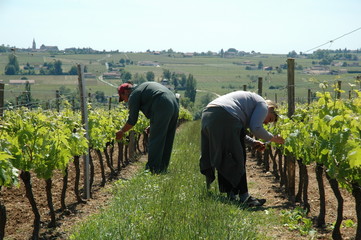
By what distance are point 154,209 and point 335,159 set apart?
6.39 ft

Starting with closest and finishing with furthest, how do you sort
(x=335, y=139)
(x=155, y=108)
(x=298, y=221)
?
(x=335, y=139)
(x=298, y=221)
(x=155, y=108)

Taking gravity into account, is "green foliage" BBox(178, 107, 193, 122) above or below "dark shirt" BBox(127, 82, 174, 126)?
below

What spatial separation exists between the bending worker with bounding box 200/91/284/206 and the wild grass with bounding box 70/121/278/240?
32cm

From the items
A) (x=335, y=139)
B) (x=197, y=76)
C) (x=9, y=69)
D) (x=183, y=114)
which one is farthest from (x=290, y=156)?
(x=197, y=76)

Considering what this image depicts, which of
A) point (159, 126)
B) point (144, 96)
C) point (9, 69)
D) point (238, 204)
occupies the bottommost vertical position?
point (238, 204)

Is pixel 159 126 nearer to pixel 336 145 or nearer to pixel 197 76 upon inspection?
pixel 336 145

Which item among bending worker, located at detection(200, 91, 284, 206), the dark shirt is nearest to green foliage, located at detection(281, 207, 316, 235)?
bending worker, located at detection(200, 91, 284, 206)

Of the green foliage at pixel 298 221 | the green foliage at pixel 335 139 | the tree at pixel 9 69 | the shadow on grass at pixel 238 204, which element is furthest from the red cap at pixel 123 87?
the tree at pixel 9 69

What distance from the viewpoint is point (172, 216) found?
4770mm

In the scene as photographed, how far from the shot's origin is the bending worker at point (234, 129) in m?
5.76

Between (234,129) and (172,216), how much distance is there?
149 centimetres

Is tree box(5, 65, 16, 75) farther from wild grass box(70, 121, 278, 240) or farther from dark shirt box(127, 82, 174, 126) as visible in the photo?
wild grass box(70, 121, 278, 240)

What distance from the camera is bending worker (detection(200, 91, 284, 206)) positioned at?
5762 mm

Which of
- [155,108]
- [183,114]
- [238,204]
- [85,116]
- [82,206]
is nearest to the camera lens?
[238,204]
